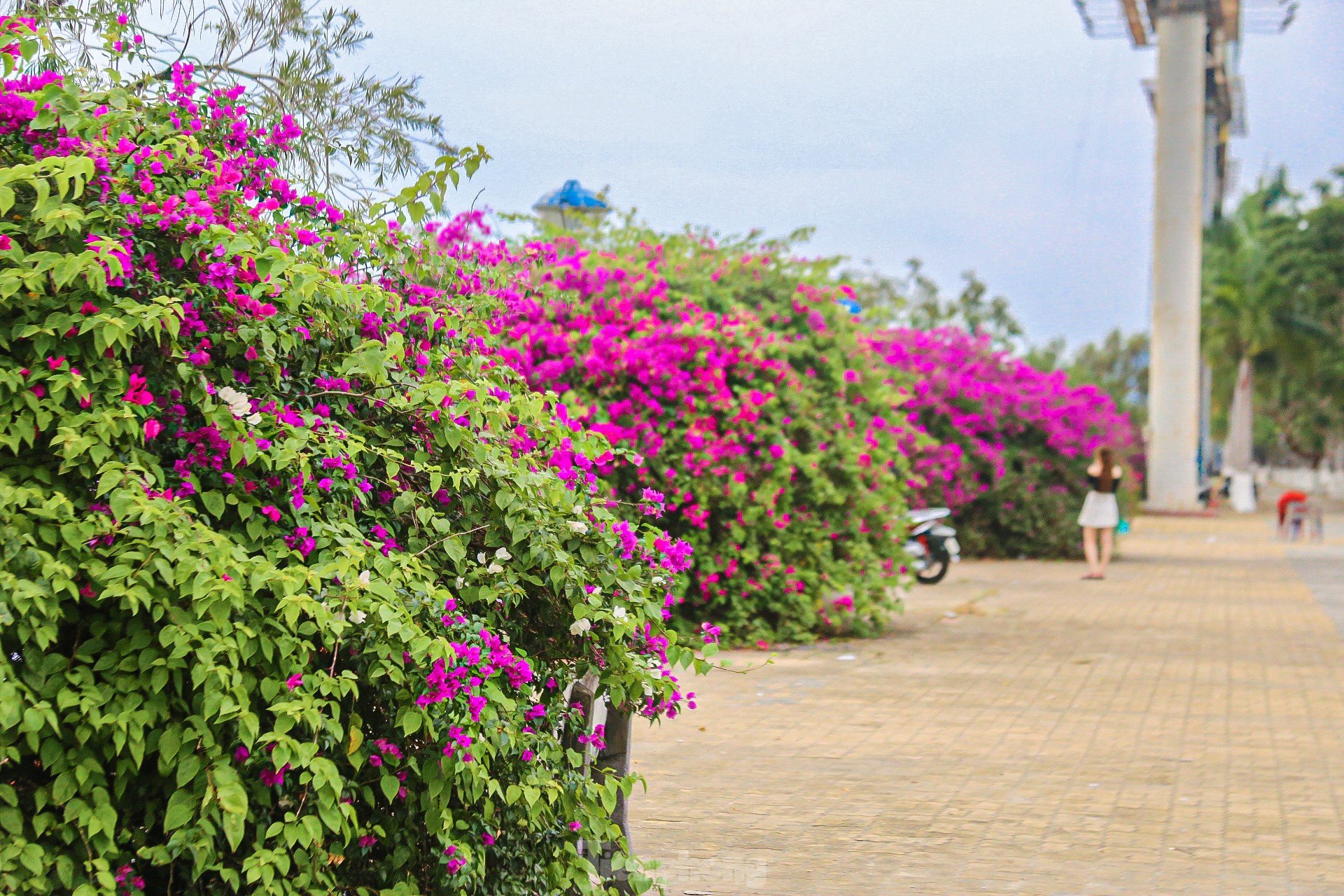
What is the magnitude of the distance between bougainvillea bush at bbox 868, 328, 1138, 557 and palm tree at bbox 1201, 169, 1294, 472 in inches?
1200

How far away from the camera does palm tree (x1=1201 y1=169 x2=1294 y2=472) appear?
48250 mm

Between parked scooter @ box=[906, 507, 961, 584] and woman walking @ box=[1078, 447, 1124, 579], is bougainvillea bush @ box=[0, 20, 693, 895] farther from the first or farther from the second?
woman walking @ box=[1078, 447, 1124, 579]

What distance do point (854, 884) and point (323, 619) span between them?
A: 2.43 meters

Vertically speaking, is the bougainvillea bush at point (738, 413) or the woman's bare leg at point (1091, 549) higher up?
the bougainvillea bush at point (738, 413)

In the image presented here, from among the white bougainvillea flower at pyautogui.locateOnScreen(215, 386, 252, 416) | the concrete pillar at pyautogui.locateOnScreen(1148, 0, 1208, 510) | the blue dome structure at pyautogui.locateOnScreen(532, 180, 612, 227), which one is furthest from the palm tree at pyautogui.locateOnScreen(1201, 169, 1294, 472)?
the white bougainvillea flower at pyautogui.locateOnScreen(215, 386, 252, 416)

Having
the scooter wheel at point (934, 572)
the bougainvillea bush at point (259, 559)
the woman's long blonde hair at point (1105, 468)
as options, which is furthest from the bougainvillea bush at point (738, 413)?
the woman's long blonde hair at point (1105, 468)

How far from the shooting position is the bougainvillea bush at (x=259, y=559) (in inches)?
126

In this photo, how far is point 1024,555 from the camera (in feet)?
70.0

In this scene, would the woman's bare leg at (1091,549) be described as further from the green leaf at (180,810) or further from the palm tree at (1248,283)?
the palm tree at (1248,283)

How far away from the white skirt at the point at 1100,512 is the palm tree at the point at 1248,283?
112 ft

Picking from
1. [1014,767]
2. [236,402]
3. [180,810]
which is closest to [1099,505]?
[1014,767]

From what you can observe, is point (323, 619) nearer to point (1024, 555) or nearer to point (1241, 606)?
point (1241, 606)

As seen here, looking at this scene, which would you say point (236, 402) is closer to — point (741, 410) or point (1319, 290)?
point (741, 410)

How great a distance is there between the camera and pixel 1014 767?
6867 millimetres
